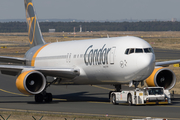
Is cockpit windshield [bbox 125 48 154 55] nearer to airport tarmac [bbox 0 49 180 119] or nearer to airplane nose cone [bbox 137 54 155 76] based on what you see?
airplane nose cone [bbox 137 54 155 76]

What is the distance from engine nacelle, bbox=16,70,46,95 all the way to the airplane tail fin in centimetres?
1362

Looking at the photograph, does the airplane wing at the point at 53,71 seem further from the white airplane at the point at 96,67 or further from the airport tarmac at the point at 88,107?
the airport tarmac at the point at 88,107

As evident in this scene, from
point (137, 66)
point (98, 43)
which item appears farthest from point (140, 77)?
point (98, 43)

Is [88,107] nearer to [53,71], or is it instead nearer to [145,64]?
[145,64]

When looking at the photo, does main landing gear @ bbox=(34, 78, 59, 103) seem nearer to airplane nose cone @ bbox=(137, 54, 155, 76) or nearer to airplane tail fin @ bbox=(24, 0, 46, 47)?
airplane nose cone @ bbox=(137, 54, 155, 76)

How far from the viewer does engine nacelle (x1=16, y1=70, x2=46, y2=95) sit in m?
33.4

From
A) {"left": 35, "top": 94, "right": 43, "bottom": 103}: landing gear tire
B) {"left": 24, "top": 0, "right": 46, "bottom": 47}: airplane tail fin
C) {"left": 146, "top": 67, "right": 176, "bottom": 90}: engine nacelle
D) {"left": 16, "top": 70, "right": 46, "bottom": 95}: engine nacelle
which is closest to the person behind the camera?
{"left": 16, "top": 70, "right": 46, "bottom": 95}: engine nacelle

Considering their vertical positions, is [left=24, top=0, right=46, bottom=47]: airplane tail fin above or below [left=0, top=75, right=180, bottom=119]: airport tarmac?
above

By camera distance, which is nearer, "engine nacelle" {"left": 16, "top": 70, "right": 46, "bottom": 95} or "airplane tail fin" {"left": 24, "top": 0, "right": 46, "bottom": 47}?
"engine nacelle" {"left": 16, "top": 70, "right": 46, "bottom": 95}

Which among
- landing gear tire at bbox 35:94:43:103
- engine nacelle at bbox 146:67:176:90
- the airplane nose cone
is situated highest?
the airplane nose cone

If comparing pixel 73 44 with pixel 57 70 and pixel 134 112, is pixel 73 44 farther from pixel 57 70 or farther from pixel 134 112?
pixel 134 112

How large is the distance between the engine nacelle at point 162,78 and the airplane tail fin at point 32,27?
1664 centimetres

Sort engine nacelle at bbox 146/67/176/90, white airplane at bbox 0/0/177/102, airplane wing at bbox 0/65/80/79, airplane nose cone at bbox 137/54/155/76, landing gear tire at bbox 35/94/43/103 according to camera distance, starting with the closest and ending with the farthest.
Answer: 1. airplane nose cone at bbox 137/54/155/76
2. white airplane at bbox 0/0/177/102
3. airplane wing at bbox 0/65/80/79
4. engine nacelle at bbox 146/67/176/90
5. landing gear tire at bbox 35/94/43/103

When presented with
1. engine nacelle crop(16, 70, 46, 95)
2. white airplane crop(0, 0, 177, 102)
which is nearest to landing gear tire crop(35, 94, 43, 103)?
white airplane crop(0, 0, 177, 102)
